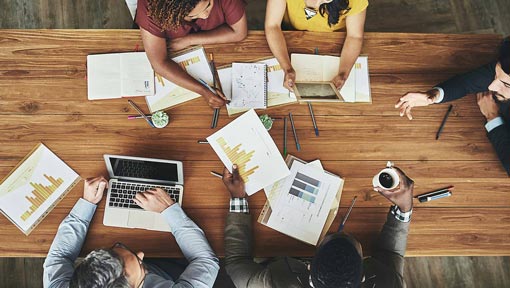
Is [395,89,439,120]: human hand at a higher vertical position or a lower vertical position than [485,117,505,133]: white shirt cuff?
higher

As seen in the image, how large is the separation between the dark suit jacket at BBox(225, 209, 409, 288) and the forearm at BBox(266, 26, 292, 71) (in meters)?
0.70

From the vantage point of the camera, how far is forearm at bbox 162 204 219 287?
1.51m

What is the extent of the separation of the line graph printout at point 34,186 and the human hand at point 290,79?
3.18 ft

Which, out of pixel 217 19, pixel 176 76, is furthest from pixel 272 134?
pixel 217 19

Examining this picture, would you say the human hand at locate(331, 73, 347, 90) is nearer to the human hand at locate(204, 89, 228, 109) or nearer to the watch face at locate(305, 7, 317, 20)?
the watch face at locate(305, 7, 317, 20)

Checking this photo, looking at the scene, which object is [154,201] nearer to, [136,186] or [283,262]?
[136,186]

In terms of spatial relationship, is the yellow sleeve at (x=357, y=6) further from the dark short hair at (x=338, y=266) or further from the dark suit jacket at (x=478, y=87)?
the dark short hair at (x=338, y=266)

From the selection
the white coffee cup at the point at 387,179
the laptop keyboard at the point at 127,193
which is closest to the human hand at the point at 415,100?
the white coffee cup at the point at 387,179

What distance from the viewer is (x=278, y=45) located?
1.74 meters

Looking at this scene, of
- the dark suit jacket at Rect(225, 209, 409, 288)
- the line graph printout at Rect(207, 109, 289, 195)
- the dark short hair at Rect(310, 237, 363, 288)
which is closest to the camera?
the dark short hair at Rect(310, 237, 363, 288)

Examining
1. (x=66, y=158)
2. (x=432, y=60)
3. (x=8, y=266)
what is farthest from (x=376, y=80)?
(x=8, y=266)

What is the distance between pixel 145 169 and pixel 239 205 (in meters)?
0.41

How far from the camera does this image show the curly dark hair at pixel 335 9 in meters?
1.68

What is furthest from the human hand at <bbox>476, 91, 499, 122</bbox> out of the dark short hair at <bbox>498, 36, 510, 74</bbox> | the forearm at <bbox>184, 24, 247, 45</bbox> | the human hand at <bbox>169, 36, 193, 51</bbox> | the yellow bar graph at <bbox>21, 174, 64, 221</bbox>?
the yellow bar graph at <bbox>21, 174, 64, 221</bbox>
